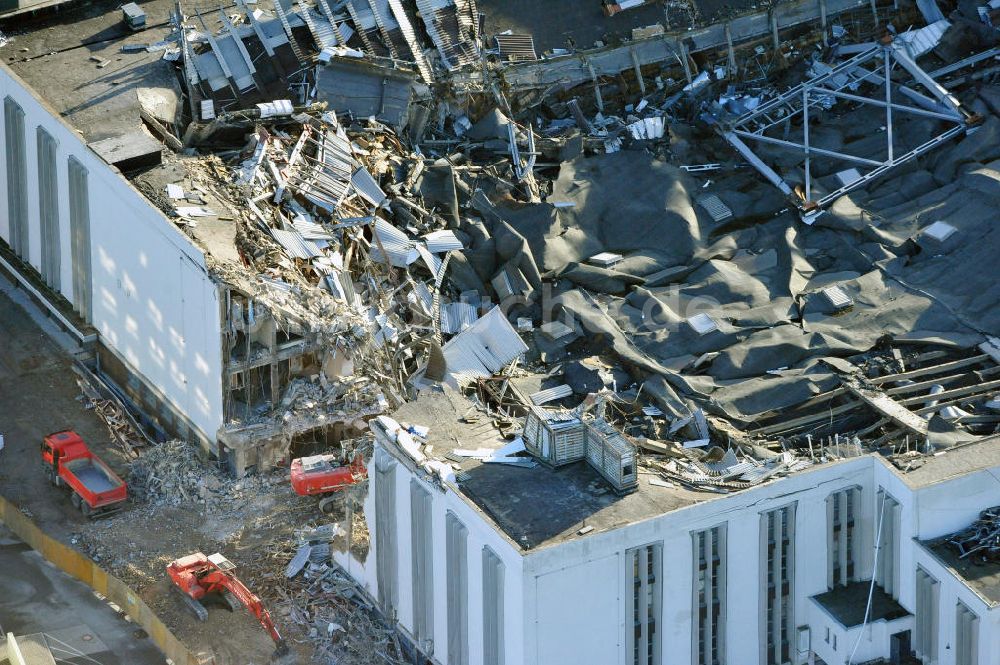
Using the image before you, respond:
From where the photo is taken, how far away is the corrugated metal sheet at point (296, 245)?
6438 cm

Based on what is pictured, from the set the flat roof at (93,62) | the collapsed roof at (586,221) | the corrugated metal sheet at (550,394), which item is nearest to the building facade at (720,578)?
the collapsed roof at (586,221)

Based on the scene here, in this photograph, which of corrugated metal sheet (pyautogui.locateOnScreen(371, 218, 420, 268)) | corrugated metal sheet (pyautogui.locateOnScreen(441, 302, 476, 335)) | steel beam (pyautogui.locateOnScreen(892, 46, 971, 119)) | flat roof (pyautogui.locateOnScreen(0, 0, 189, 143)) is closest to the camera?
corrugated metal sheet (pyautogui.locateOnScreen(441, 302, 476, 335))

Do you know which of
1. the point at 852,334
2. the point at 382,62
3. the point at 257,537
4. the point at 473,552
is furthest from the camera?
the point at 382,62

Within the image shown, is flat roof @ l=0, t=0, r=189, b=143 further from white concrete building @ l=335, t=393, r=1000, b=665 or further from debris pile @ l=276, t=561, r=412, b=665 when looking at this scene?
white concrete building @ l=335, t=393, r=1000, b=665

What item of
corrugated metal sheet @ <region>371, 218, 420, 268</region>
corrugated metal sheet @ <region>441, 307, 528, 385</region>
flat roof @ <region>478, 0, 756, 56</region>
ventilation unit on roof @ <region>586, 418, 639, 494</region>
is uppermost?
flat roof @ <region>478, 0, 756, 56</region>

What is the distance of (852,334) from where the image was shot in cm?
6425

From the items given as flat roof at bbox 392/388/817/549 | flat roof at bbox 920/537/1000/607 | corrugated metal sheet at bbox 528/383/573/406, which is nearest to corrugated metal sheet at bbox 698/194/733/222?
corrugated metal sheet at bbox 528/383/573/406

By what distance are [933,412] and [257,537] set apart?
2020 cm

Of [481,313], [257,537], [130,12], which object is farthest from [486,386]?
[130,12]

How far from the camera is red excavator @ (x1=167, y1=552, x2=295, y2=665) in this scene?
56.6m

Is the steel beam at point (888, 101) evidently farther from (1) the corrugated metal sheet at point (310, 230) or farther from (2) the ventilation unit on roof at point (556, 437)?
(2) the ventilation unit on roof at point (556, 437)

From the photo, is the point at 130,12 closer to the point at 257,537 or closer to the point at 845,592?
the point at 257,537

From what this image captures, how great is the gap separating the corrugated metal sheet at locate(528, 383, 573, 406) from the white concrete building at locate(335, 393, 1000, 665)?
786cm

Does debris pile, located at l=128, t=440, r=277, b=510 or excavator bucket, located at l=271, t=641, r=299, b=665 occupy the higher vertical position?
debris pile, located at l=128, t=440, r=277, b=510
